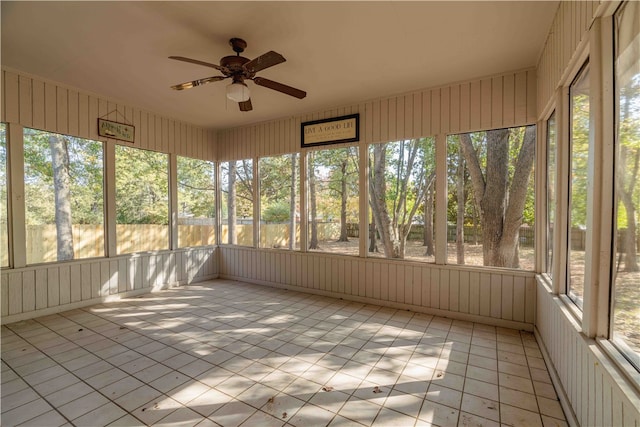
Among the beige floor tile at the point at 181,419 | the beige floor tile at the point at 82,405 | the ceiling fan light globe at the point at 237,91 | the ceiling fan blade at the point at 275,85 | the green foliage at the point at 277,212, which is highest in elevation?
the ceiling fan blade at the point at 275,85

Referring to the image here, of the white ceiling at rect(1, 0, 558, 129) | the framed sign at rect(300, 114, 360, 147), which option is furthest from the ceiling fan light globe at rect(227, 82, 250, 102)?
the framed sign at rect(300, 114, 360, 147)

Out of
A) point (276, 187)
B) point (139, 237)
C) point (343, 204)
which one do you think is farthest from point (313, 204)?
point (139, 237)

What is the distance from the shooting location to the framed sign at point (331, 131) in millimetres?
4371

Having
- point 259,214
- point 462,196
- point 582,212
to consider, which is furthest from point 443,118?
point 259,214

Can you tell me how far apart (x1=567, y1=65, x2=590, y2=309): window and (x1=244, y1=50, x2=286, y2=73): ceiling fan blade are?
2.14 meters

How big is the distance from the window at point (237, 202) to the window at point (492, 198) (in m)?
3.60

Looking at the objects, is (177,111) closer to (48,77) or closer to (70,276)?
(48,77)

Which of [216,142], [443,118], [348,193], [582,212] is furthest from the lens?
[216,142]

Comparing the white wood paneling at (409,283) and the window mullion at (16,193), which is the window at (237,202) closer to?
the white wood paneling at (409,283)

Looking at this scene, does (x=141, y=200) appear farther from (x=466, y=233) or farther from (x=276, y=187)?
(x=466, y=233)

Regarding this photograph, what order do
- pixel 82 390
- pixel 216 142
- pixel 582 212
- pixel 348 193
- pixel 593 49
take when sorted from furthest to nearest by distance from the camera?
pixel 216 142 < pixel 348 193 < pixel 82 390 < pixel 582 212 < pixel 593 49

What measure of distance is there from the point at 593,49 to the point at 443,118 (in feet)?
7.05

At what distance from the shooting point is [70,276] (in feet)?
12.9

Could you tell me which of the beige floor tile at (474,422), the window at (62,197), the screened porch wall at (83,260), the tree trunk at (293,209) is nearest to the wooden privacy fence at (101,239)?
the window at (62,197)
